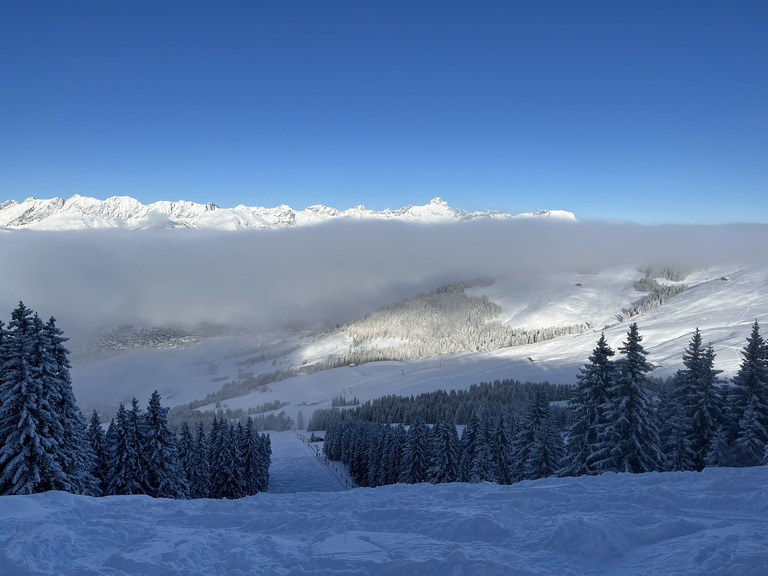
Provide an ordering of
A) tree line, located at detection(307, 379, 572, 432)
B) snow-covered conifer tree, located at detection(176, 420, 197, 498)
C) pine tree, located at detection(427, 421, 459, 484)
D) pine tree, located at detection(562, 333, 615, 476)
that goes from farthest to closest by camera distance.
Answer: tree line, located at detection(307, 379, 572, 432), pine tree, located at detection(427, 421, 459, 484), snow-covered conifer tree, located at detection(176, 420, 197, 498), pine tree, located at detection(562, 333, 615, 476)

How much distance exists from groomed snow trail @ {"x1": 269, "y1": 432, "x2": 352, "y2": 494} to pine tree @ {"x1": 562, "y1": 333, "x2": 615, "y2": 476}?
5461 cm

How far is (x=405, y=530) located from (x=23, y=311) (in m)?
27.6

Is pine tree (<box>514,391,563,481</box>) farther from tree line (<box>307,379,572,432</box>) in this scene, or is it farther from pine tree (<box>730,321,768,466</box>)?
tree line (<box>307,379,572,432</box>)

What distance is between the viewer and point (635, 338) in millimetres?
27547

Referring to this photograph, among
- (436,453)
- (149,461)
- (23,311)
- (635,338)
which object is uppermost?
(23,311)

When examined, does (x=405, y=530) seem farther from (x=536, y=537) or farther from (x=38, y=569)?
(x=38, y=569)

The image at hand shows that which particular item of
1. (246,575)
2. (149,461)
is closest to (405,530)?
(246,575)

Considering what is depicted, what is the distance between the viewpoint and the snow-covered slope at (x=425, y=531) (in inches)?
351

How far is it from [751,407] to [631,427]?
757cm

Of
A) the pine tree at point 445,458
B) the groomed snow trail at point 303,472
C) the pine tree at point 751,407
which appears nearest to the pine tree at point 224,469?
the pine tree at point 445,458

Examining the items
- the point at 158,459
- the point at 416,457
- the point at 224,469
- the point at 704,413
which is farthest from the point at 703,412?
the point at 224,469

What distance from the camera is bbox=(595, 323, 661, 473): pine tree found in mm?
25594

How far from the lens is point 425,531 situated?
11148mm

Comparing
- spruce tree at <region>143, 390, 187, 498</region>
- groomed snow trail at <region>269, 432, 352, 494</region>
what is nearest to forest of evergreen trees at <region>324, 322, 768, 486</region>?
spruce tree at <region>143, 390, 187, 498</region>
